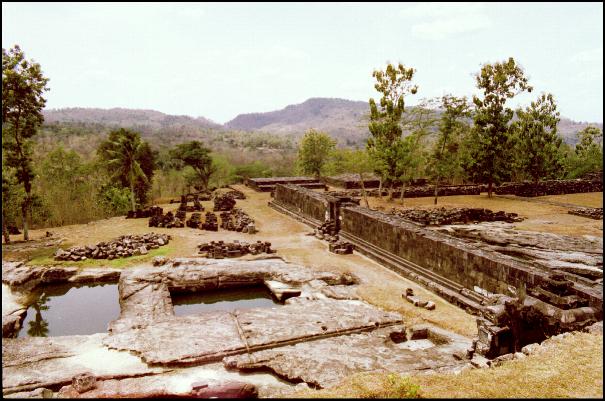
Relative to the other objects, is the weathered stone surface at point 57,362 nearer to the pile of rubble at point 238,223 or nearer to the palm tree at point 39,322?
the palm tree at point 39,322

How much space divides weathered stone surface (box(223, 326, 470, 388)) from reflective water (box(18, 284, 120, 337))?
198 inches

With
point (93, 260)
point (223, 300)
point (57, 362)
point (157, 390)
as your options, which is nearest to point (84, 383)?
point (157, 390)

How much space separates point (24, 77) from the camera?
15703mm

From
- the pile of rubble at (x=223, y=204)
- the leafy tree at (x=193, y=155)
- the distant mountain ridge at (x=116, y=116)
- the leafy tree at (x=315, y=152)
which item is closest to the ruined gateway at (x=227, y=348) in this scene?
the pile of rubble at (x=223, y=204)

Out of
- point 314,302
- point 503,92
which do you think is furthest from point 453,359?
point 503,92

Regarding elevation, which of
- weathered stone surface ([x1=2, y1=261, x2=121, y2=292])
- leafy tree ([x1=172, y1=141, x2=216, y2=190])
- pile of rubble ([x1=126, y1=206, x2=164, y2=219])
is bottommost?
weathered stone surface ([x1=2, y1=261, x2=121, y2=292])

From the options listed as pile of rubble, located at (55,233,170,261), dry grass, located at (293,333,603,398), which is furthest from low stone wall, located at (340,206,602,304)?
pile of rubble, located at (55,233,170,261)

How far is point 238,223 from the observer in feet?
67.9

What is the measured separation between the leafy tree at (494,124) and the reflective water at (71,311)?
24325 millimetres

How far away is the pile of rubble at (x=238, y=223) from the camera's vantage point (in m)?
19.6

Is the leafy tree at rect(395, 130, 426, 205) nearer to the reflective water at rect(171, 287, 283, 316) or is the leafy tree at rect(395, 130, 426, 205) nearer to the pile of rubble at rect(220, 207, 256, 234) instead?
the pile of rubble at rect(220, 207, 256, 234)

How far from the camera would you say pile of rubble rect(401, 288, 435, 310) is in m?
10.3

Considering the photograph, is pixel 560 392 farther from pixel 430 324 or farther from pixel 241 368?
pixel 241 368

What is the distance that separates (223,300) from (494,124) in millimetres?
23665
